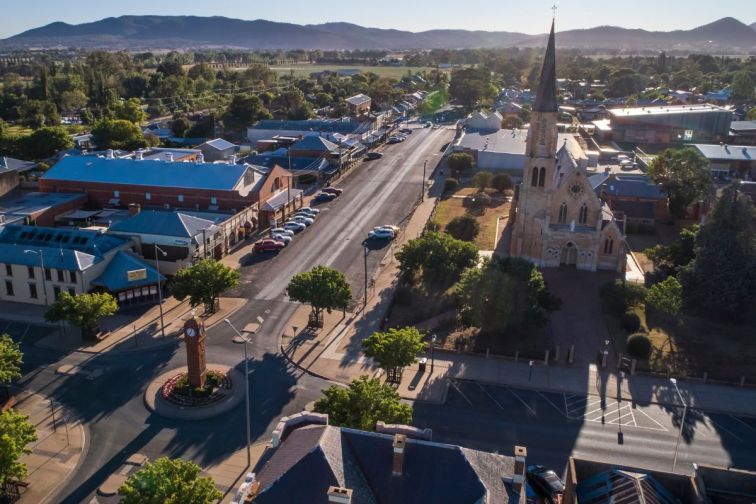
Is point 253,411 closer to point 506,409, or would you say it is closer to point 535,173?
point 506,409

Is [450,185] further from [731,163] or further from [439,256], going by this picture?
[731,163]

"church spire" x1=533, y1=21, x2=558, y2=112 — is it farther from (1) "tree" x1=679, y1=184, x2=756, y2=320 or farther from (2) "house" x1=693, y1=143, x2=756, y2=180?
(2) "house" x1=693, y1=143, x2=756, y2=180

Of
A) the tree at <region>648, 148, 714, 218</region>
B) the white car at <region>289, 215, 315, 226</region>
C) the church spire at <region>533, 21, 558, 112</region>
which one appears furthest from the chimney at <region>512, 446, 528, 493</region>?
the tree at <region>648, 148, 714, 218</region>

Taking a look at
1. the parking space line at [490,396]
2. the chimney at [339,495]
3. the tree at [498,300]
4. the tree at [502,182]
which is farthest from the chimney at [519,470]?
the tree at [502,182]

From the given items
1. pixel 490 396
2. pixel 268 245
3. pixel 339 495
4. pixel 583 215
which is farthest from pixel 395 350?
pixel 268 245

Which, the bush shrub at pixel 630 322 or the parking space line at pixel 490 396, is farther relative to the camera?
the bush shrub at pixel 630 322

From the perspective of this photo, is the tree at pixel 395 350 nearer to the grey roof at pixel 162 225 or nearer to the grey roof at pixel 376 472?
the grey roof at pixel 376 472
